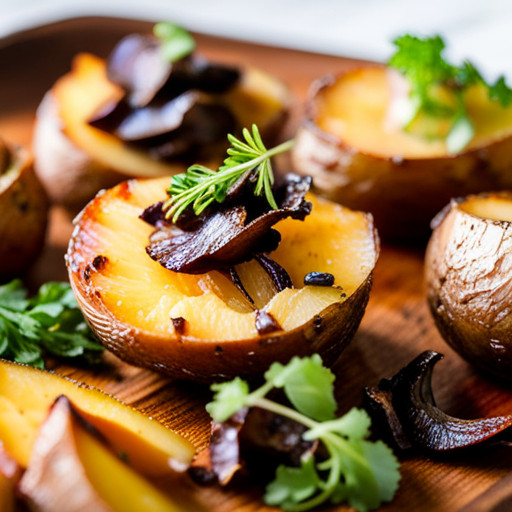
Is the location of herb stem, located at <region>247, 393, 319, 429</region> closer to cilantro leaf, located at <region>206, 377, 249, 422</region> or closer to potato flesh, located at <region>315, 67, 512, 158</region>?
cilantro leaf, located at <region>206, 377, 249, 422</region>

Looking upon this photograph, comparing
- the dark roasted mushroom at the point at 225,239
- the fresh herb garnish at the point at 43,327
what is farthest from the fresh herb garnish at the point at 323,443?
the fresh herb garnish at the point at 43,327

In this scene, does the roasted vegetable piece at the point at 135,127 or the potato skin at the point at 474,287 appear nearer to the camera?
the potato skin at the point at 474,287

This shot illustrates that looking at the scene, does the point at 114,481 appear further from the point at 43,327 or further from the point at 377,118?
the point at 377,118

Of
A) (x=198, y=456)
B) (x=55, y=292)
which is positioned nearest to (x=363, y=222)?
(x=198, y=456)

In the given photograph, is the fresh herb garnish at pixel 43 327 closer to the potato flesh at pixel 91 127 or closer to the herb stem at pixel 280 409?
the potato flesh at pixel 91 127

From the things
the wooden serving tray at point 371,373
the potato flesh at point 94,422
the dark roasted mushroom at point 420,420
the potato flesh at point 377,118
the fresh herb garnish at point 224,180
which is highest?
the fresh herb garnish at point 224,180

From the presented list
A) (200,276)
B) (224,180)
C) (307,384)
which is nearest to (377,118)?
(224,180)
